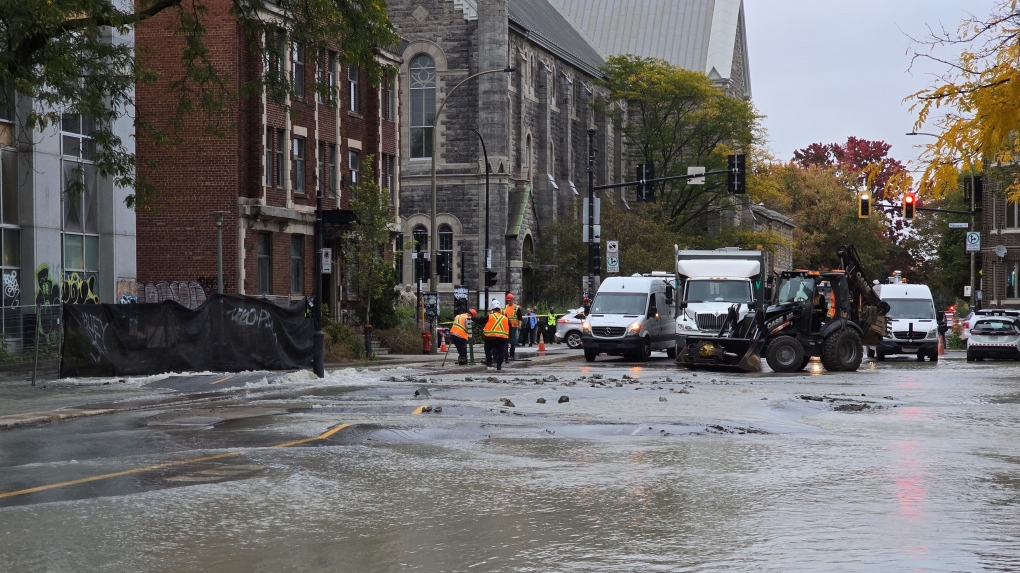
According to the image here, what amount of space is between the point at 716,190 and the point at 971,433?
58.9 meters

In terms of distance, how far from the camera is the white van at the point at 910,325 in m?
38.9

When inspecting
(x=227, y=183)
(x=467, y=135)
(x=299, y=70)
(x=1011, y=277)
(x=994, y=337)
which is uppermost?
(x=467, y=135)

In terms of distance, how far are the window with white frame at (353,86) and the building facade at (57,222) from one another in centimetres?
1182

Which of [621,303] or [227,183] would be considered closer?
[227,183]

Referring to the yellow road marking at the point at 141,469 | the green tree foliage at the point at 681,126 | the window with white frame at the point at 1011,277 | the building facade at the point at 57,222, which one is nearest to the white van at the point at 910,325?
the building facade at the point at 57,222

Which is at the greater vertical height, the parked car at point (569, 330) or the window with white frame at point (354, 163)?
the window with white frame at point (354, 163)

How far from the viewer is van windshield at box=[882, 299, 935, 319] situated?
3988cm

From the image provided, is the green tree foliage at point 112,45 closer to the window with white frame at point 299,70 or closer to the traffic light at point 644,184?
the window with white frame at point 299,70

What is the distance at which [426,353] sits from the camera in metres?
38.9

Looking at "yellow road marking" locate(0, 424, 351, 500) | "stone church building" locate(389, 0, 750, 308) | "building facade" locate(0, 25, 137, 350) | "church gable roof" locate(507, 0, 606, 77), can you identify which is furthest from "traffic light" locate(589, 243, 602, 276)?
"yellow road marking" locate(0, 424, 351, 500)

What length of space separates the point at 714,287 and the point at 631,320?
263 cm

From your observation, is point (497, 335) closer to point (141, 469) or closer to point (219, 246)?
point (219, 246)

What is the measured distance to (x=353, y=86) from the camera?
43688 millimetres

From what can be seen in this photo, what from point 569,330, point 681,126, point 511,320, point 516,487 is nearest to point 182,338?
point 511,320
